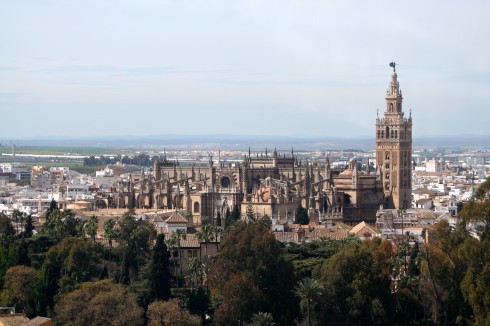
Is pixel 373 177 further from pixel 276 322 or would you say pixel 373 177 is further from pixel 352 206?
pixel 276 322

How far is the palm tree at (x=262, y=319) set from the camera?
5334 centimetres

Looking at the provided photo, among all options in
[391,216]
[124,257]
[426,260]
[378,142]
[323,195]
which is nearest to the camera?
[426,260]

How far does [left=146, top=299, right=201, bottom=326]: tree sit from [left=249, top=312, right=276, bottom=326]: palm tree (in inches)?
94.3

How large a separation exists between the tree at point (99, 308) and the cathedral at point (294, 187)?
1749 inches

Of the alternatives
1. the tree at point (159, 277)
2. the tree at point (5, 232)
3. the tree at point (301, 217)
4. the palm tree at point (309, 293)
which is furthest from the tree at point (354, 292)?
the tree at point (301, 217)

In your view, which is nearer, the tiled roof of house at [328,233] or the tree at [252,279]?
the tree at [252,279]

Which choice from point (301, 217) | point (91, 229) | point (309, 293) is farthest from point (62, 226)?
point (309, 293)

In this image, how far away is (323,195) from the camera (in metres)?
107

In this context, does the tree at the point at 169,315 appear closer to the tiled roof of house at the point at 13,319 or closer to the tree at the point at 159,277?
the tree at the point at 159,277

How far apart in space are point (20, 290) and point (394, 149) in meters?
57.9

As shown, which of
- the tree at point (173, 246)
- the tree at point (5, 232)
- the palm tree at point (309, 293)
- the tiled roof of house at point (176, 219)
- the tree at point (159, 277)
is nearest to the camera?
the palm tree at point (309, 293)

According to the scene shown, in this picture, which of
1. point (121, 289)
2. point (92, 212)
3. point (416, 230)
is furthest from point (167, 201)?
point (121, 289)

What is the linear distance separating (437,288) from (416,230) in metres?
35.4

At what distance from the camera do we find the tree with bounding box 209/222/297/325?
5641 centimetres
